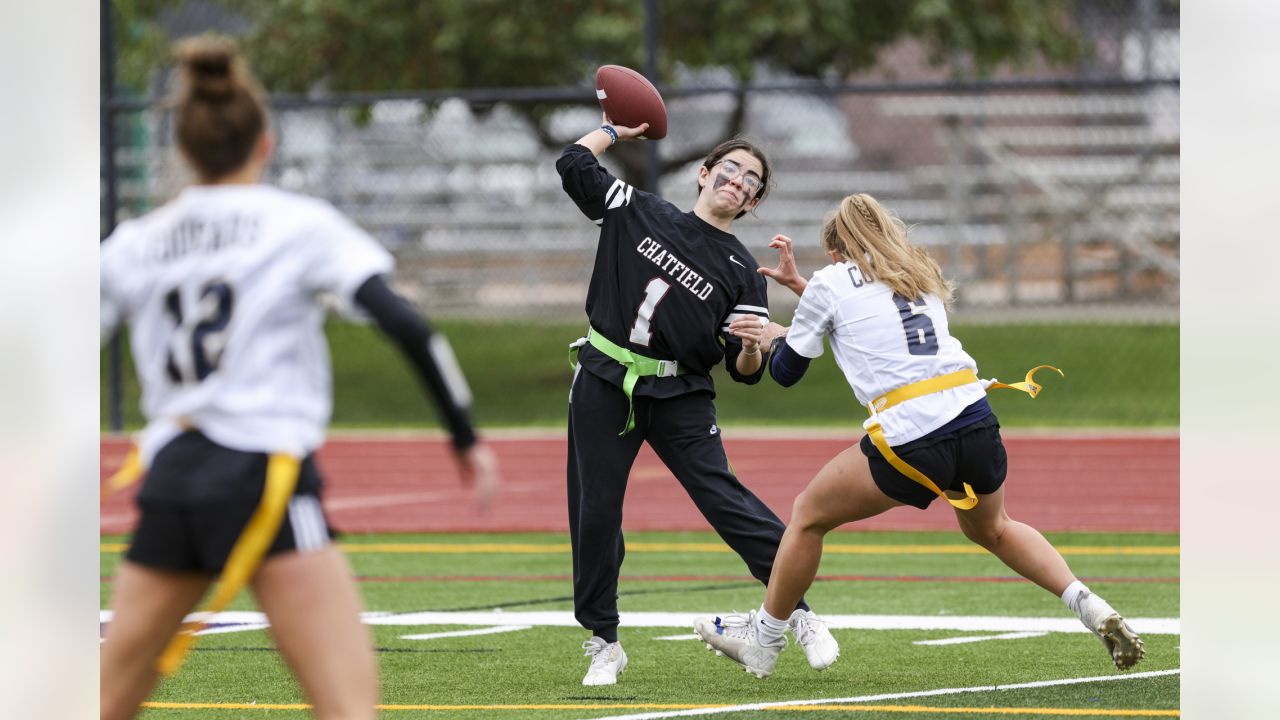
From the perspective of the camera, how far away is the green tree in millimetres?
19141

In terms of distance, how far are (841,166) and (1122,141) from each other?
3638mm

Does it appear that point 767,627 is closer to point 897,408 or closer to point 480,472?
point 897,408

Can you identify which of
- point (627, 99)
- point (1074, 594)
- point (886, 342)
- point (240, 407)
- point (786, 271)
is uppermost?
point (627, 99)

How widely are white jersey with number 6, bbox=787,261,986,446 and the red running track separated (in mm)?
5649

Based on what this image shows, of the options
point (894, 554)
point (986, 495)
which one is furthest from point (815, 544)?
point (894, 554)

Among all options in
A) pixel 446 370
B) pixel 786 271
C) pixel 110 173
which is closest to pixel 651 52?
pixel 110 173

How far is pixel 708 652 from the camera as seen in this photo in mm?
7141

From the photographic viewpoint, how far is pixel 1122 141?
2372 centimetres

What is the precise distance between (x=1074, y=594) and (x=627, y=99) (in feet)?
7.68

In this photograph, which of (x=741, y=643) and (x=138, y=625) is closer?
(x=138, y=625)

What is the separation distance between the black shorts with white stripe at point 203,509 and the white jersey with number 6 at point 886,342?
249cm

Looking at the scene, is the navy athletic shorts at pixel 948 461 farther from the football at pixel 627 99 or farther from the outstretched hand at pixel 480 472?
the outstretched hand at pixel 480 472
